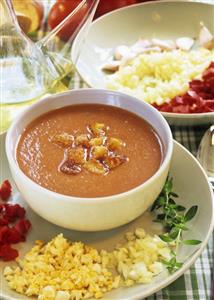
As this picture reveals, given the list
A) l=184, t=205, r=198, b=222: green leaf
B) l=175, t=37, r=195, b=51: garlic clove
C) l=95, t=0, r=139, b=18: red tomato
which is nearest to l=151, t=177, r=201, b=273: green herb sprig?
l=184, t=205, r=198, b=222: green leaf

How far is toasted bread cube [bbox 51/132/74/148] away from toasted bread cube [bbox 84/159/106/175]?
0.08m

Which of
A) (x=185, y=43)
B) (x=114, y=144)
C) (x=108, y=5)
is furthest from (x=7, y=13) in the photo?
(x=114, y=144)

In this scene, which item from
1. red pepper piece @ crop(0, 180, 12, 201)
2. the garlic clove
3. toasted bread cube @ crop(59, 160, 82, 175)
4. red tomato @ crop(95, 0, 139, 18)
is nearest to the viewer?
toasted bread cube @ crop(59, 160, 82, 175)

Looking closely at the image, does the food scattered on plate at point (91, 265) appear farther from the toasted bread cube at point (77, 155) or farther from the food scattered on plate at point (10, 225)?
the toasted bread cube at point (77, 155)

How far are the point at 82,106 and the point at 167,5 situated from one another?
2.53ft

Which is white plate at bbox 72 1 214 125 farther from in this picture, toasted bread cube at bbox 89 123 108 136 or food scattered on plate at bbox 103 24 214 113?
toasted bread cube at bbox 89 123 108 136

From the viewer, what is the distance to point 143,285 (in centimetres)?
113

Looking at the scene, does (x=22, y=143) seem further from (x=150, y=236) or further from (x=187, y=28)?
(x=187, y=28)

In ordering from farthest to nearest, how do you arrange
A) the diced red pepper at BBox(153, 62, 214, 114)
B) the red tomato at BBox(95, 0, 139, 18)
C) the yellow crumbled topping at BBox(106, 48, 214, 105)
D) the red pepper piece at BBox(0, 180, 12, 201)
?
1. the red tomato at BBox(95, 0, 139, 18)
2. the yellow crumbled topping at BBox(106, 48, 214, 105)
3. the diced red pepper at BBox(153, 62, 214, 114)
4. the red pepper piece at BBox(0, 180, 12, 201)

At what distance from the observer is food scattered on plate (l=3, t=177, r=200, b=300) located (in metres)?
1.12

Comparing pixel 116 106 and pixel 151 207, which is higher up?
pixel 116 106

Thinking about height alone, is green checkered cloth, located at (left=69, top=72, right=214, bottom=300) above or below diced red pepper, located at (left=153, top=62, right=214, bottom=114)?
below

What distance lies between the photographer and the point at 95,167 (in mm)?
1232

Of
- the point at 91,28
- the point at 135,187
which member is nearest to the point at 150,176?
the point at 135,187
